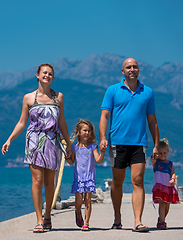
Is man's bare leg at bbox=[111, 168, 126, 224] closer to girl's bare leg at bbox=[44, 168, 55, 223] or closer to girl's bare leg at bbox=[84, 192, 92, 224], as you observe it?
girl's bare leg at bbox=[84, 192, 92, 224]

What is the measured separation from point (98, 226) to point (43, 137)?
177 cm

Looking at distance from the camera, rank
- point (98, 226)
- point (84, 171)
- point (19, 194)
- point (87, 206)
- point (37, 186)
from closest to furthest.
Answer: point (37, 186) → point (87, 206) → point (84, 171) → point (98, 226) → point (19, 194)

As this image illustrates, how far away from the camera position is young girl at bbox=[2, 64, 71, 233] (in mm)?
4324

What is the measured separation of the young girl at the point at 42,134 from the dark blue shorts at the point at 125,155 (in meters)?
0.65

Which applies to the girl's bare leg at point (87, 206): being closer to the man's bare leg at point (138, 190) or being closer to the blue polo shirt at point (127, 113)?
the man's bare leg at point (138, 190)

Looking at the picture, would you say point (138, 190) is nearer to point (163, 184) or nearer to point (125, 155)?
point (125, 155)

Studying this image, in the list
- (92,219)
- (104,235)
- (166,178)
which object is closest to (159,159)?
(166,178)

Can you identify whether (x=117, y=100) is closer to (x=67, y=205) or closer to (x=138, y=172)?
(x=138, y=172)

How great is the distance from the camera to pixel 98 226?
5.42 meters

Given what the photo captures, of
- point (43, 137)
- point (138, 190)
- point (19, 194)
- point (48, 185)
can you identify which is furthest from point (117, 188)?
point (19, 194)

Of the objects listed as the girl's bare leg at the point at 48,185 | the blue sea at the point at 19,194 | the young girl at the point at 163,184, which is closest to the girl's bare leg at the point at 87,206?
the girl's bare leg at the point at 48,185

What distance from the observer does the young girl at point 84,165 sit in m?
4.62

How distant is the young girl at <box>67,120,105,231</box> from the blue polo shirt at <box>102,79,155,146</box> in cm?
33

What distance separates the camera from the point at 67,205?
7488 millimetres
